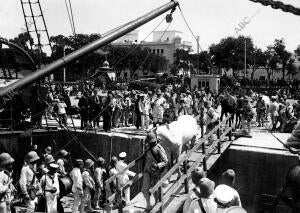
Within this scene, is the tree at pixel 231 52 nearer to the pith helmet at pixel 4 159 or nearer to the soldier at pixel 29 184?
the soldier at pixel 29 184

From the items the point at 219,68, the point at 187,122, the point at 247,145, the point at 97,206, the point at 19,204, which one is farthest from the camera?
the point at 219,68

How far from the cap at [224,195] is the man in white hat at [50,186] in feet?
14.0

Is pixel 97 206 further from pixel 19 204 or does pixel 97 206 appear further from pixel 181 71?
pixel 181 71

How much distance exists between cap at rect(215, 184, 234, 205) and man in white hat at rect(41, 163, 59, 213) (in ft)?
14.0

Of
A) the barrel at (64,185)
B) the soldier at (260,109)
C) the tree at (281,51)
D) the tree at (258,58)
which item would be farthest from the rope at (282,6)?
the tree at (258,58)

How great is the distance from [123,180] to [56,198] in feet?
7.15

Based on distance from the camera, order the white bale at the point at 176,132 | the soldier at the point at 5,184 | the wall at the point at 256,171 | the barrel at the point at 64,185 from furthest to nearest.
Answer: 1. the wall at the point at 256,171
2. the barrel at the point at 64,185
3. the white bale at the point at 176,132
4. the soldier at the point at 5,184

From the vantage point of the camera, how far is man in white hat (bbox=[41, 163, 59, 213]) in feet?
28.2

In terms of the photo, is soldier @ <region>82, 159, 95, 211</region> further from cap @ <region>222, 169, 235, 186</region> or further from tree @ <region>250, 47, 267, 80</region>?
tree @ <region>250, 47, 267, 80</region>

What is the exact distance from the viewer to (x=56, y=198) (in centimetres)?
895

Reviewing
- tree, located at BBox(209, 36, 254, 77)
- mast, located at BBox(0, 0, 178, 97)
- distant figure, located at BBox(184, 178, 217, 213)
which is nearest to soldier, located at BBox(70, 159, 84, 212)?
mast, located at BBox(0, 0, 178, 97)

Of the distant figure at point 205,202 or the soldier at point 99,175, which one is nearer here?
the distant figure at point 205,202

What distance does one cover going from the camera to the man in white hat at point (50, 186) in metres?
8.59

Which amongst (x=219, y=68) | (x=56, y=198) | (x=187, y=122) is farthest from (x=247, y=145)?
(x=219, y=68)
